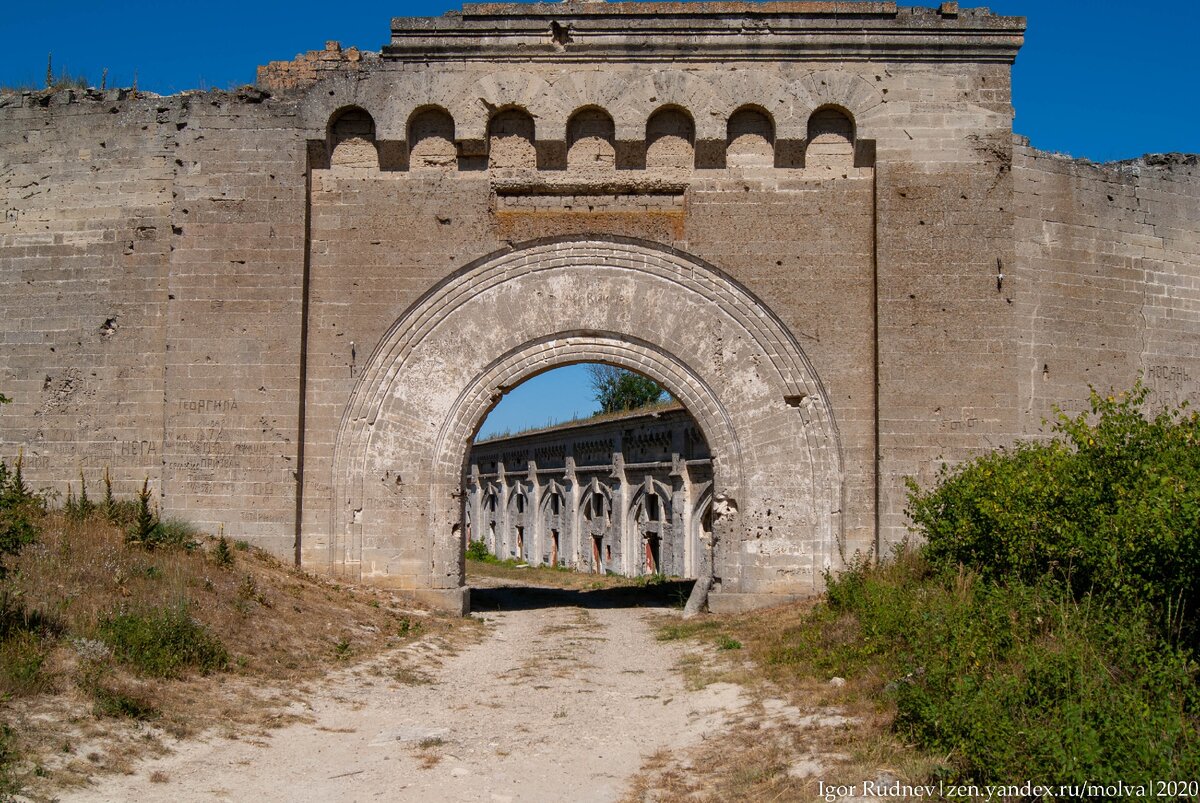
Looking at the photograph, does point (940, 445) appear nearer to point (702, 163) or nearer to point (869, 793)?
point (702, 163)

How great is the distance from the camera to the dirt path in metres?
5.07

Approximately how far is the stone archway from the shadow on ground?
195 centimetres

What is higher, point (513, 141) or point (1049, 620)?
point (513, 141)

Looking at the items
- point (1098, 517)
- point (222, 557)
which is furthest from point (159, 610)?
point (1098, 517)

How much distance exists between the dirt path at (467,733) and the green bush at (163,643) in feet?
2.59

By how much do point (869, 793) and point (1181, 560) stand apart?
228 centimetres

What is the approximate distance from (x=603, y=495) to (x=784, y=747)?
18.9 metres

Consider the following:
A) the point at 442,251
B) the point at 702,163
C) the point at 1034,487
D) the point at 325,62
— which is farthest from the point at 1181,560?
the point at 325,62

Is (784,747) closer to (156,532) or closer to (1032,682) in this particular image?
(1032,682)

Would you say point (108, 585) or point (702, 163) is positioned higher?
point (702, 163)

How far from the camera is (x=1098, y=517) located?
6.30 metres

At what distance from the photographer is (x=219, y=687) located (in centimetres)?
664

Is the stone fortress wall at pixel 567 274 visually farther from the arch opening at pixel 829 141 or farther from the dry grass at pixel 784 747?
the dry grass at pixel 784 747

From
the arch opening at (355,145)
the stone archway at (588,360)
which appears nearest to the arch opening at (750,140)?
the stone archway at (588,360)
